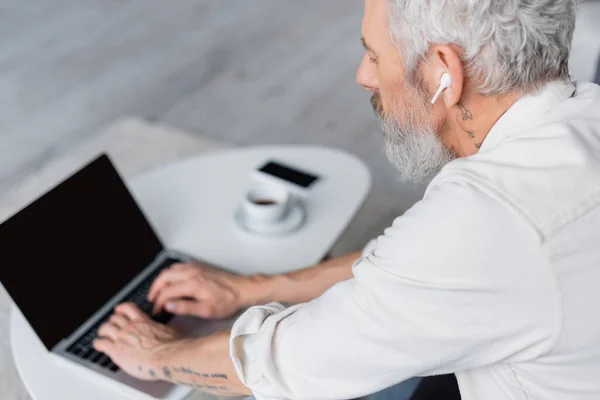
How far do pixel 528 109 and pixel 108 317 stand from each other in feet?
2.66

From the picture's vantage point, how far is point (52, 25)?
3.46m

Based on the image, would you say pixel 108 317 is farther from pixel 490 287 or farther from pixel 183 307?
pixel 490 287

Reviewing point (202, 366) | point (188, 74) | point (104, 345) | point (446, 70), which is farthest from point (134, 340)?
point (188, 74)

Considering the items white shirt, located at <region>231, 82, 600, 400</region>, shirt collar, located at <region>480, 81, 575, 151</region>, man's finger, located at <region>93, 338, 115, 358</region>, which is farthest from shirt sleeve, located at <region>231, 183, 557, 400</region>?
man's finger, located at <region>93, 338, 115, 358</region>

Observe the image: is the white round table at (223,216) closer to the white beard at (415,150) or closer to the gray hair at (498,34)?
the white beard at (415,150)

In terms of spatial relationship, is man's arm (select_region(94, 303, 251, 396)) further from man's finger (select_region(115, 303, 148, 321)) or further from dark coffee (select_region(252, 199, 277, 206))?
dark coffee (select_region(252, 199, 277, 206))

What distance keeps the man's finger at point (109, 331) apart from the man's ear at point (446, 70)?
2.21ft

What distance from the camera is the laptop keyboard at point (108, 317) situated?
111 cm

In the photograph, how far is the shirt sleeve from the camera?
715 millimetres

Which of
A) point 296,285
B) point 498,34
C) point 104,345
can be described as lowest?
point 296,285

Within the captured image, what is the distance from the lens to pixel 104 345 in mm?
1111

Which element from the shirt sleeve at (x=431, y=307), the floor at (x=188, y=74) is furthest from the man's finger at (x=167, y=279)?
the floor at (x=188, y=74)

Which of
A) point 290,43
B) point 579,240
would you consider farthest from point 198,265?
point 290,43

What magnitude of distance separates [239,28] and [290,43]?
315mm
